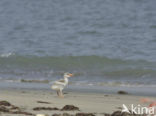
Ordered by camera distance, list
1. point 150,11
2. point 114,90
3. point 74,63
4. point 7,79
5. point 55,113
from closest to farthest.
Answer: point 55,113 → point 114,90 → point 7,79 → point 74,63 → point 150,11

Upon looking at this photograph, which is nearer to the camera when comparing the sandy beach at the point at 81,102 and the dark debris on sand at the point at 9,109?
the dark debris on sand at the point at 9,109

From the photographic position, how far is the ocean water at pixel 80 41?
12180 millimetres

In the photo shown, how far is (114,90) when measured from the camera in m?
9.66

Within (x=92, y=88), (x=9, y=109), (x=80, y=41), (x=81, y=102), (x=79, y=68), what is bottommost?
(x=9, y=109)

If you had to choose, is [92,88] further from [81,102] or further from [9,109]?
[9,109]

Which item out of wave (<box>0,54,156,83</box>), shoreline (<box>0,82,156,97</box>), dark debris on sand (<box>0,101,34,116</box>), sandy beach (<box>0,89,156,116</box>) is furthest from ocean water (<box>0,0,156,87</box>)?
dark debris on sand (<box>0,101,34,116</box>)

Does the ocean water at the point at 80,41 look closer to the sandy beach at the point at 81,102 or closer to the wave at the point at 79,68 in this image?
the wave at the point at 79,68

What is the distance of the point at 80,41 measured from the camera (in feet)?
54.2

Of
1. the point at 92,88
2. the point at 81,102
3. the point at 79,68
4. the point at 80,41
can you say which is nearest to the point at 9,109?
the point at 81,102

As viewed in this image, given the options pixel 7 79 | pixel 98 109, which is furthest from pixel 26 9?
pixel 98 109

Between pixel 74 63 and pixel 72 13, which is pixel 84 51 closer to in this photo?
pixel 74 63

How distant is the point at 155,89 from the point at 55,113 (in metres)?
4.44

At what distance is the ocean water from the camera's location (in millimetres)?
12180

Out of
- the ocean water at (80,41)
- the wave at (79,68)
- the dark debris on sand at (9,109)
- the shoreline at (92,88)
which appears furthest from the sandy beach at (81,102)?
the wave at (79,68)
